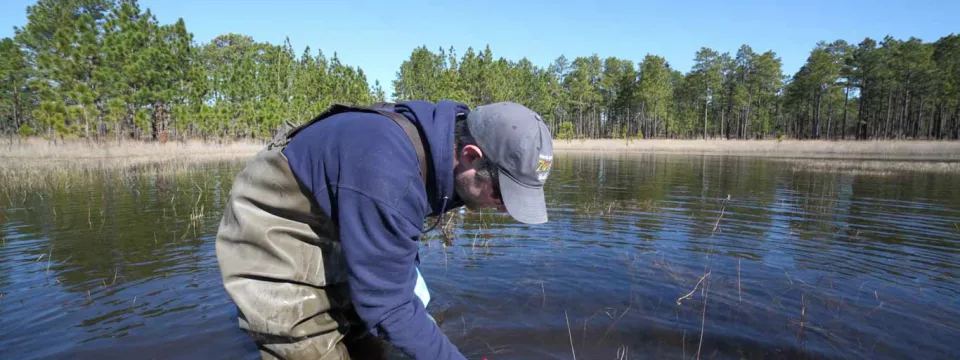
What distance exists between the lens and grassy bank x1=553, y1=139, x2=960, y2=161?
3419 centimetres

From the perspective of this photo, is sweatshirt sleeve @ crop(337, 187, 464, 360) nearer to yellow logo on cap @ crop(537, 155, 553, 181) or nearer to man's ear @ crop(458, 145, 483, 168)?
man's ear @ crop(458, 145, 483, 168)

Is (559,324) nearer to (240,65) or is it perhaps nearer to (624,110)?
(240,65)

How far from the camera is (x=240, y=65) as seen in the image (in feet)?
137

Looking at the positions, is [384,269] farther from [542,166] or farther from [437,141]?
[542,166]

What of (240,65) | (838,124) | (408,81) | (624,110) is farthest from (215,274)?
(838,124)

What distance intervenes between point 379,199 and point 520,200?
658 mm

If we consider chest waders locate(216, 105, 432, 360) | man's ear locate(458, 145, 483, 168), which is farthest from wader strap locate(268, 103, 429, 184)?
man's ear locate(458, 145, 483, 168)

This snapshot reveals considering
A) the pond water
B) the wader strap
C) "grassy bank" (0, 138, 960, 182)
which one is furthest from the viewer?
"grassy bank" (0, 138, 960, 182)

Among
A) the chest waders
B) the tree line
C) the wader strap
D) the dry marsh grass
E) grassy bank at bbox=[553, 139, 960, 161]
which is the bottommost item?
grassy bank at bbox=[553, 139, 960, 161]

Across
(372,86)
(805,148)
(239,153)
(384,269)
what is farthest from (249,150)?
(805,148)

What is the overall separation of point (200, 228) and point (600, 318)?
270 inches

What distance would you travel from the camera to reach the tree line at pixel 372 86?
29.3 meters

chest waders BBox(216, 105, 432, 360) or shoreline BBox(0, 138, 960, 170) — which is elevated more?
chest waders BBox(216, 105, 432, 360)

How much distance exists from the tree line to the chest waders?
33.1 m
